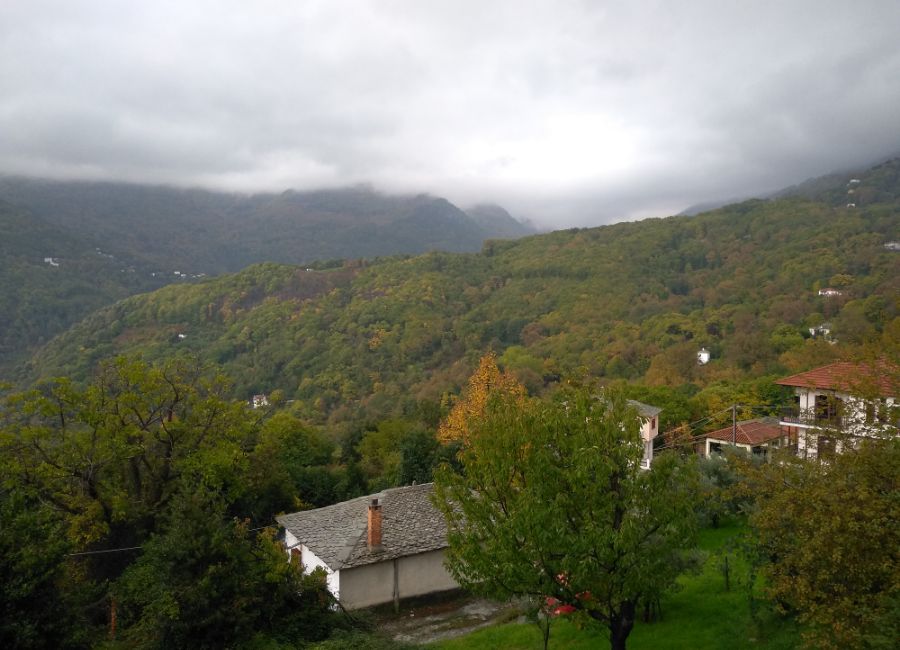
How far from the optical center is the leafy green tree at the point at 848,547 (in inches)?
308

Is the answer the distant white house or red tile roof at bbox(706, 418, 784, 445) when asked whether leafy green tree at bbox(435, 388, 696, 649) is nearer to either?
red tile roof at bbox(706, 418, 784, 445)

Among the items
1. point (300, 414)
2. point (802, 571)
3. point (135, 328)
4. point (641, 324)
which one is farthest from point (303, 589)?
point (135, 328)

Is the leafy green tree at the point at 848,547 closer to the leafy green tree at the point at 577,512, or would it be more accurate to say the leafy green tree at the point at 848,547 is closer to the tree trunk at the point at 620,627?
the leafy green tree at the point at 577,512

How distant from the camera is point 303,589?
14820 millimetres

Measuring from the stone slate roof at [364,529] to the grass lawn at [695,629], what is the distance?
14.5 feet

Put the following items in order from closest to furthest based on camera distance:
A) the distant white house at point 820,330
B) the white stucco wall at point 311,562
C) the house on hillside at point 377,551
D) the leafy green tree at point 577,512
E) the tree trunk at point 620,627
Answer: the leafy green tree at point 577,512 < the tree trunk at point 620,627 < the white stucco wall at point 311,562 < the house on hillside at point 377,551 < the distant white house at point 820,330

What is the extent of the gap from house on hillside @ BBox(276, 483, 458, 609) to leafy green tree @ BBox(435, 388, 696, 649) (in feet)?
29.7

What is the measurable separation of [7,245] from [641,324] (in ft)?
445

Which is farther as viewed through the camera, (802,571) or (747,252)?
(747,252)

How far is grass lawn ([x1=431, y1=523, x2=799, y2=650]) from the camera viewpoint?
1216cm

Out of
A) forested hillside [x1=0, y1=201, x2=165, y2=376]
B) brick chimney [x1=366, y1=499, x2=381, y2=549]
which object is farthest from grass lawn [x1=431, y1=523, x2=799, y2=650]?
forested hillside [x1=0, y1=201, x2=165, y2=376]

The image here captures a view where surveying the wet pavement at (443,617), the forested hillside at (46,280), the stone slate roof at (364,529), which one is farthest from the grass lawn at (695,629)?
the forested hillside at (46,280)

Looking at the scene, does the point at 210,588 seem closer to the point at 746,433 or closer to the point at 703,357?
the point at 746,433

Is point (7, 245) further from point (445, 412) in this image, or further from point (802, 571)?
point (802, 571)
